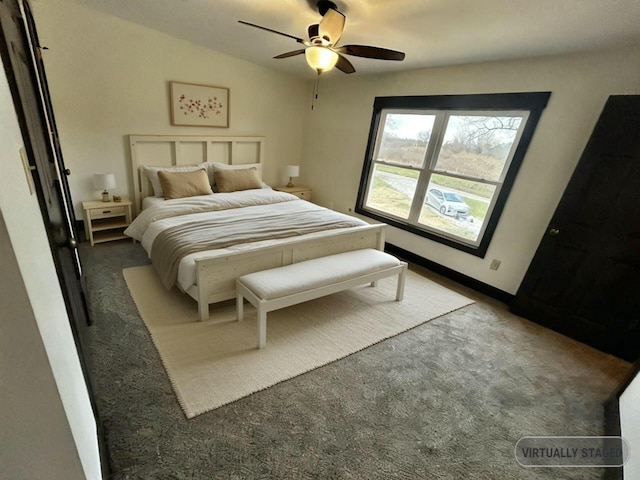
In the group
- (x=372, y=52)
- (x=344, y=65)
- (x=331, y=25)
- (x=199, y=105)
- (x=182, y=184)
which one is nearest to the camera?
(x=331, y=25)

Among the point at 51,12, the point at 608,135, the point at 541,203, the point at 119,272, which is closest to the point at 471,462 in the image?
the point at 541,203

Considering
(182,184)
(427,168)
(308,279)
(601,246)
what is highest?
(427,168)

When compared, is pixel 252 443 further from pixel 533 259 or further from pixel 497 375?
pixel 533 259

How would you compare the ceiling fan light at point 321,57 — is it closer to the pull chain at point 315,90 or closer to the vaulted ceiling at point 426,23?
the vaulted ceiling at point 426,23

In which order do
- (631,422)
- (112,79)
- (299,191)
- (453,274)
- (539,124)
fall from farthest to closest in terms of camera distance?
(299,191) → (453,274) → (112,79) → (539,124) → (631,422)

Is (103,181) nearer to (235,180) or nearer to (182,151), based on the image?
(182,151)

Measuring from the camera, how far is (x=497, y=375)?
2.06 m

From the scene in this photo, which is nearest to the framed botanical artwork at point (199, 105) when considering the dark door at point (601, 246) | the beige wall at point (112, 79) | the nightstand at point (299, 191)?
the beige wall at point (112, 79)

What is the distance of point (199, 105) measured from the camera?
12.7 ft

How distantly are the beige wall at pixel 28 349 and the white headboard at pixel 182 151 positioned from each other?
316 centimetres

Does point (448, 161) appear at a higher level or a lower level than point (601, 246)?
higher

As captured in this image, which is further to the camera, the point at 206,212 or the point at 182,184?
the point at 182,184

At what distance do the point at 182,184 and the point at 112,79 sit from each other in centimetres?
131

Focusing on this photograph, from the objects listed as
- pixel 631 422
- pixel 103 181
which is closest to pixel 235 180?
pixel 103 181
